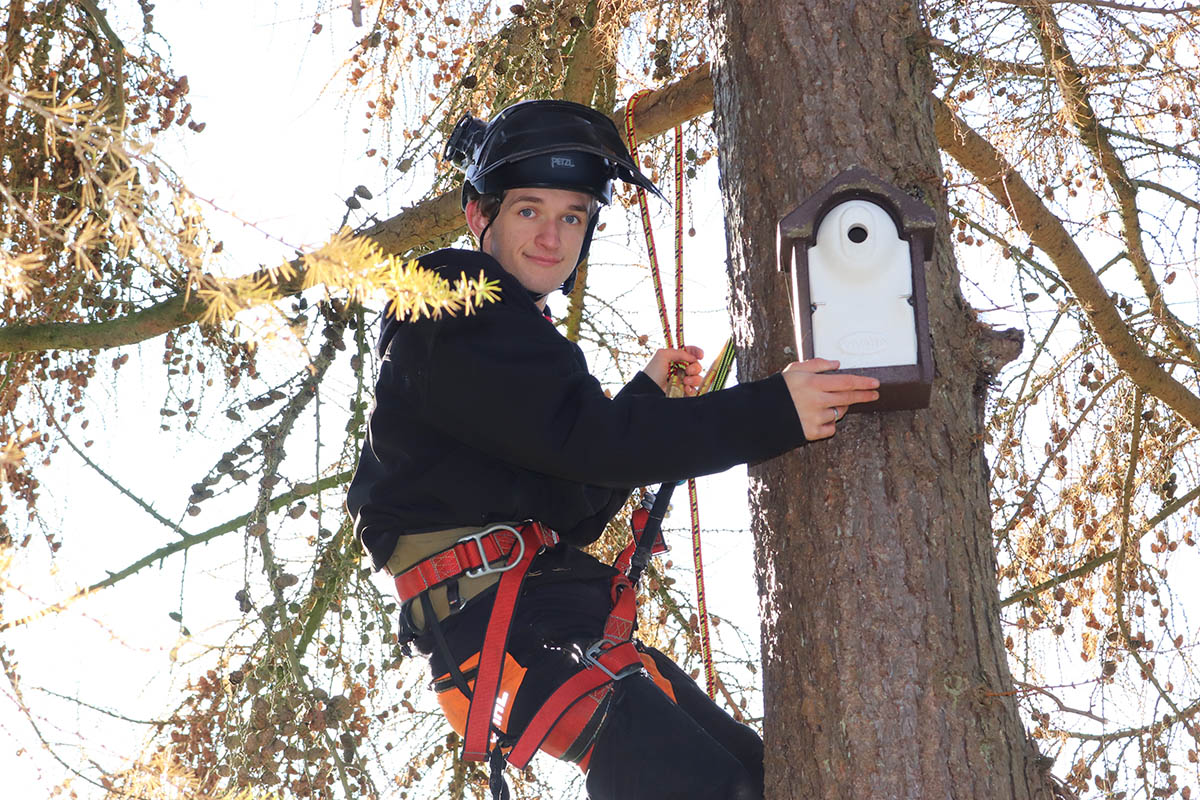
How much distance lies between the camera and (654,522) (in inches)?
98.7

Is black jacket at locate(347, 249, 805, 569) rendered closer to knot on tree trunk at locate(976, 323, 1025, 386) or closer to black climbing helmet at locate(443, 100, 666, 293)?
black climbing helmet at locate(443, 100, 666, 293)

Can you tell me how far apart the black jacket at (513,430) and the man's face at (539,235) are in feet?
0.72

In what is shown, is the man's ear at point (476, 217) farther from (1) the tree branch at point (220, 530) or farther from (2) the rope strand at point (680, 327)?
(1) the tree branch at point (220, 530)

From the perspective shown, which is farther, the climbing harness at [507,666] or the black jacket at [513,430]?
the climbing harness at [507,666]

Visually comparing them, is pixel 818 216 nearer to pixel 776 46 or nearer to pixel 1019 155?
pixel 776 46

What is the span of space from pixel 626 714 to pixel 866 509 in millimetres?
538

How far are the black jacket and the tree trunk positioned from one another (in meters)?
0.18

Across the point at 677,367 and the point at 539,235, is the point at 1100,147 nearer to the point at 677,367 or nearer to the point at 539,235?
the point at 677,367

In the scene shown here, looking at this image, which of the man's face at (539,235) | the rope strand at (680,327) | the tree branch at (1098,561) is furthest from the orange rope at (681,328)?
the tree branch at (1098,561)

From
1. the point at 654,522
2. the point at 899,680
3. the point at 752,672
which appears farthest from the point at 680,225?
the point at 752,672

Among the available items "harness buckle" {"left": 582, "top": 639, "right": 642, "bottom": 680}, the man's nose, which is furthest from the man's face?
"harness buckle" {"left": 582, "top": 639, "right": 642, "bottom": 680}

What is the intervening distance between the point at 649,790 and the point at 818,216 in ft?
3.16

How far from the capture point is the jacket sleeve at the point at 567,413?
6.80 ft

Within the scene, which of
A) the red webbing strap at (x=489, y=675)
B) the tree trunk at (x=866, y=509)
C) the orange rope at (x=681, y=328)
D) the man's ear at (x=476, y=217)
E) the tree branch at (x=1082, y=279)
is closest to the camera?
the tree trunk at (x=866, y=509)
